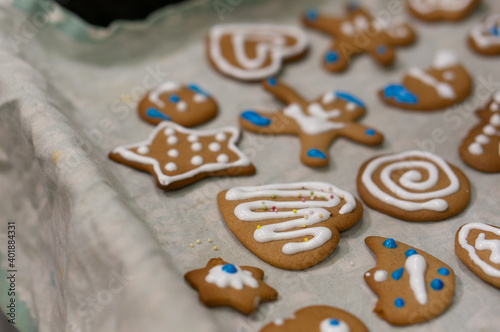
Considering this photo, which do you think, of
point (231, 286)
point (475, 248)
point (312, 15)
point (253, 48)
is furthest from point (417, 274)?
point (312, 15)

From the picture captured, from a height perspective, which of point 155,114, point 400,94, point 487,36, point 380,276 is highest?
point 487,36

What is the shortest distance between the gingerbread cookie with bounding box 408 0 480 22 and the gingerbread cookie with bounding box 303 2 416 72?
0.12 meters

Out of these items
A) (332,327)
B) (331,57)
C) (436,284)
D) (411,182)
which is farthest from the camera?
(331,57)

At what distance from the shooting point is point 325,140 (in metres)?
1.77

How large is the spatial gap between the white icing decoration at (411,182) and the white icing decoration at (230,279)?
0.49 meters

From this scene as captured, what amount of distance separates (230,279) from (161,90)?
89cm

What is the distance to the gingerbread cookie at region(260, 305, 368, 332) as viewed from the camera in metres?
1.19

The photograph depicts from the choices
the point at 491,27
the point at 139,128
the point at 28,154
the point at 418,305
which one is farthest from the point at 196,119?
the point at 491,27

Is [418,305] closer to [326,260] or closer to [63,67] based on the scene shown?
[326,260]

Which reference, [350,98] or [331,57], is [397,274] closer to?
[350,98]

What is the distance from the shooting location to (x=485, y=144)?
1714 millimetres

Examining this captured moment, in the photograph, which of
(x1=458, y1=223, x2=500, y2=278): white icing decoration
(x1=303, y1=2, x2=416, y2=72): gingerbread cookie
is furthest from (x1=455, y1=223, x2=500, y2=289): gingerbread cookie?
(x1=303, y1=2, x2=416, y2=72): gingerbread cookie

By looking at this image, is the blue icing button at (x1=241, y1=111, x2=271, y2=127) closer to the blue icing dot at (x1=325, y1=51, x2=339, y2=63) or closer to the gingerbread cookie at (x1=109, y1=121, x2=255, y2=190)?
the gingerbread cookie at (x1=109, y1=121, x2=255, y2=190)

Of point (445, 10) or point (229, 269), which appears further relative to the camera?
point (445, 10)
